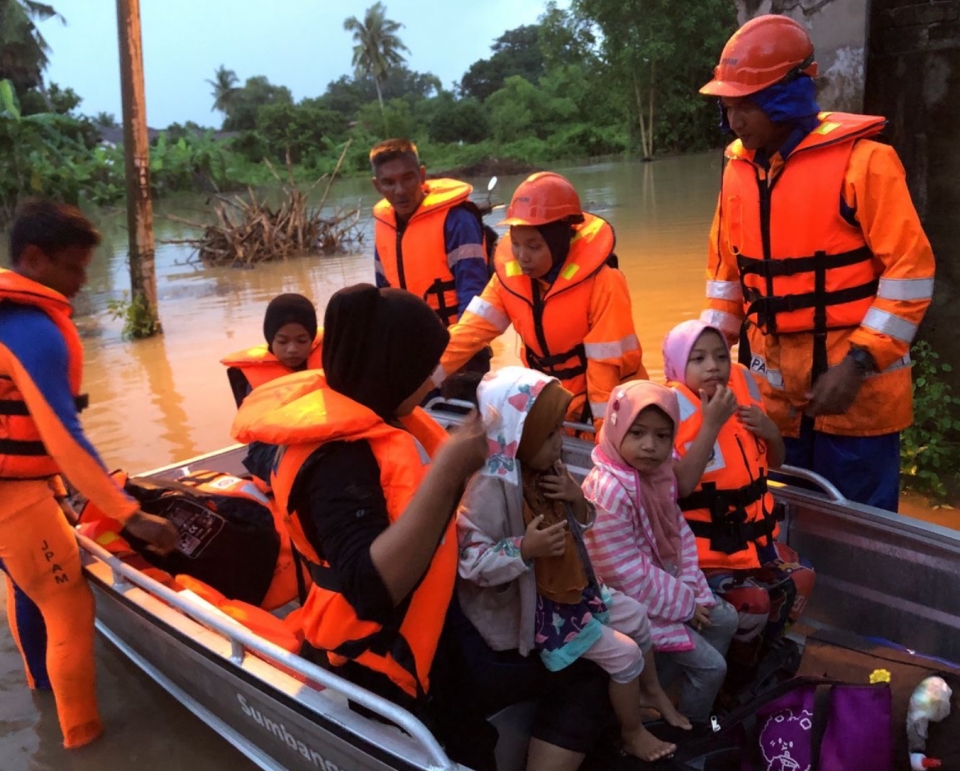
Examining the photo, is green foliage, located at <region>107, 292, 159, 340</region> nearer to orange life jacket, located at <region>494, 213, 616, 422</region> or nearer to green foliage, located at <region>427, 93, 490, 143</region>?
orange life jacket, located at <region>494, 213, 616, 422</region>

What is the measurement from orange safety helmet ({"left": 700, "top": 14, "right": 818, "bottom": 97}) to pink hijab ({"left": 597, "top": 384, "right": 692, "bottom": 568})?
0.93m

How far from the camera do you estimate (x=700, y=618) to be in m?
2.21

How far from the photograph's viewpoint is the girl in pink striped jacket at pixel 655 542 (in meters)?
2.13

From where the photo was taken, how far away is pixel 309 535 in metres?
1.63

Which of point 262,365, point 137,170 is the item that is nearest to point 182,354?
point 137,170

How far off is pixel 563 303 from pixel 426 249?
1220 mm

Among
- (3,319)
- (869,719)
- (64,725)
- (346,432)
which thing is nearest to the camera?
(346,432)

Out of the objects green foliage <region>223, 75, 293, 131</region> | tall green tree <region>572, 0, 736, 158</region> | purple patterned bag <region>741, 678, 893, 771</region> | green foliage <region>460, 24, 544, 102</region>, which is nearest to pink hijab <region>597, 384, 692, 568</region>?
purple patterned bag <region>741, 678, 893, 771</region>

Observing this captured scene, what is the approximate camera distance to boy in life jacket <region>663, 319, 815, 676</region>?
2.37 m

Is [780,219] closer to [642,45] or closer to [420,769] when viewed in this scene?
[420,769]

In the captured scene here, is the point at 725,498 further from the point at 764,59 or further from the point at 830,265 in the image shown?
the point at 764,59

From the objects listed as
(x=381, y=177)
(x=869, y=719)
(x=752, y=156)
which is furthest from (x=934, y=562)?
(x=381, y=177)

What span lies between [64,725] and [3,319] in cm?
140

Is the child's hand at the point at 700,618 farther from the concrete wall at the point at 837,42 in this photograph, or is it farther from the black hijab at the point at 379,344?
the concrete wall at the point at 837,42
